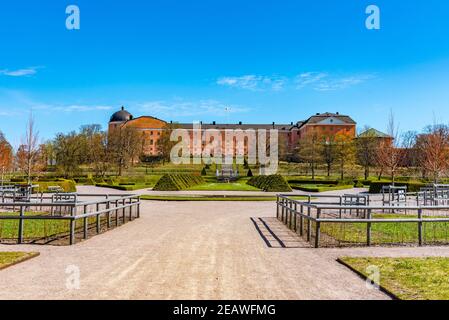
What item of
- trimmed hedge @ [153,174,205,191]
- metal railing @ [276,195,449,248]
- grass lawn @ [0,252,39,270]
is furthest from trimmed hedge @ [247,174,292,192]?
grass lawn @ [0,252,39,270]

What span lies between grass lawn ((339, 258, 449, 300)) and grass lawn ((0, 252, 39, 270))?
569 cm

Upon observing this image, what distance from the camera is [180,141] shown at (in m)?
84.6

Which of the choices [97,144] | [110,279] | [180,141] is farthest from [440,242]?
[180,141]

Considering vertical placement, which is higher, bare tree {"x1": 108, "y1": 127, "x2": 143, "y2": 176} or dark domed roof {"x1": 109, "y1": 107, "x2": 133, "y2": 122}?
dark domed roof {"x1": 109, "y1": 107, "x2": 133, "y2": 122}

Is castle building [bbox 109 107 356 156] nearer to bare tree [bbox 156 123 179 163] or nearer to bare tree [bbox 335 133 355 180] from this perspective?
bare tree [bbox 156 123 179 163]

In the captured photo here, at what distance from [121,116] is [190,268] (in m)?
110

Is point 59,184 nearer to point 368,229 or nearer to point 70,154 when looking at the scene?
point 70,154

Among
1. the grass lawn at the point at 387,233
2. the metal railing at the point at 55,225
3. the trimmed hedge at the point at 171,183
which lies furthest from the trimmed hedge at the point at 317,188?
the metal railing at the point at 55,225

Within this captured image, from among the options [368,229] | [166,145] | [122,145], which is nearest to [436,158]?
[368,229]

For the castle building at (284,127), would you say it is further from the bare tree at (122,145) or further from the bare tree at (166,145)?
the bare tree at (122,145)

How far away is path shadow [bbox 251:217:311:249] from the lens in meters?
8.82

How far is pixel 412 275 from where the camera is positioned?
19.6ft

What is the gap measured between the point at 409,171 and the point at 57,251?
50.0 meters
